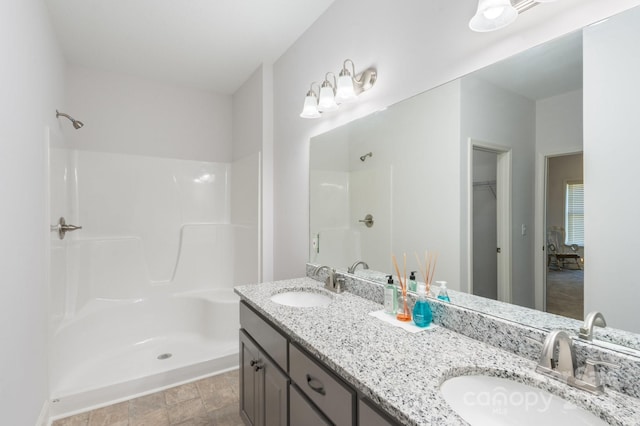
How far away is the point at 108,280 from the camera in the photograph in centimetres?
284

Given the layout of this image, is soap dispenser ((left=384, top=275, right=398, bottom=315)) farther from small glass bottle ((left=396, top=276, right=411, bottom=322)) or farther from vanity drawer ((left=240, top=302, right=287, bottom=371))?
vanity drawer ((left=240, top=302, right=287, bottom=371))

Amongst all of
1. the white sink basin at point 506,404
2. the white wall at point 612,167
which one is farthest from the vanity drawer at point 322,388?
the white wall at point 612,167

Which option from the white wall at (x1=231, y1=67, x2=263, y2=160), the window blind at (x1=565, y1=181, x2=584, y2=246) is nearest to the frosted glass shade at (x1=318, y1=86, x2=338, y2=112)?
the white wall at (x1=231, y1=67, x2=263, y2=160)

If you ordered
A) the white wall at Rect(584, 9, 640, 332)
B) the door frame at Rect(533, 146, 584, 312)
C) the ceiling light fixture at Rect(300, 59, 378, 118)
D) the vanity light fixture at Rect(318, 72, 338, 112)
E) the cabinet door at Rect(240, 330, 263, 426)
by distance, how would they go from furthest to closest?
1. the vanity light fixture at Rect(318, 72, 338, 112)
2. the ceiling light fixture at Rect(300, 59, 378, 118)
3. the cabinet door at Rect(240, 330, 263, 426)
4. the door frame at Rect(533, 146, 584, 312)
5. the white wall at Rect(584, 9, 640, 332)

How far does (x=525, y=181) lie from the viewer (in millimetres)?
1062

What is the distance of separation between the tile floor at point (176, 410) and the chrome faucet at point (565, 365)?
5.87 feet

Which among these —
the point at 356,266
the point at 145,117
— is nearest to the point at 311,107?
the point at 356,266

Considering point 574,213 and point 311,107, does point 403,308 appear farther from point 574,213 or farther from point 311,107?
point 311,107

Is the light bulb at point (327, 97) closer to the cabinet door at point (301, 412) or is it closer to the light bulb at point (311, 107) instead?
the light bulb at point (311, 107)

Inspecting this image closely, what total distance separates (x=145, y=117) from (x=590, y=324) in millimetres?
3616

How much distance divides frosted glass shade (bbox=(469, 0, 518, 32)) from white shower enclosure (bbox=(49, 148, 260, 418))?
2.07 metres

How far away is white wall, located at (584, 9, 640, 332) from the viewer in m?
0.79

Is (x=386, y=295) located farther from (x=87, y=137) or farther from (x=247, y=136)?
(x=87, y=137)

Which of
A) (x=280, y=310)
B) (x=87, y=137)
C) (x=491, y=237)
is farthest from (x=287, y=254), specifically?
(x=87, y=137)
